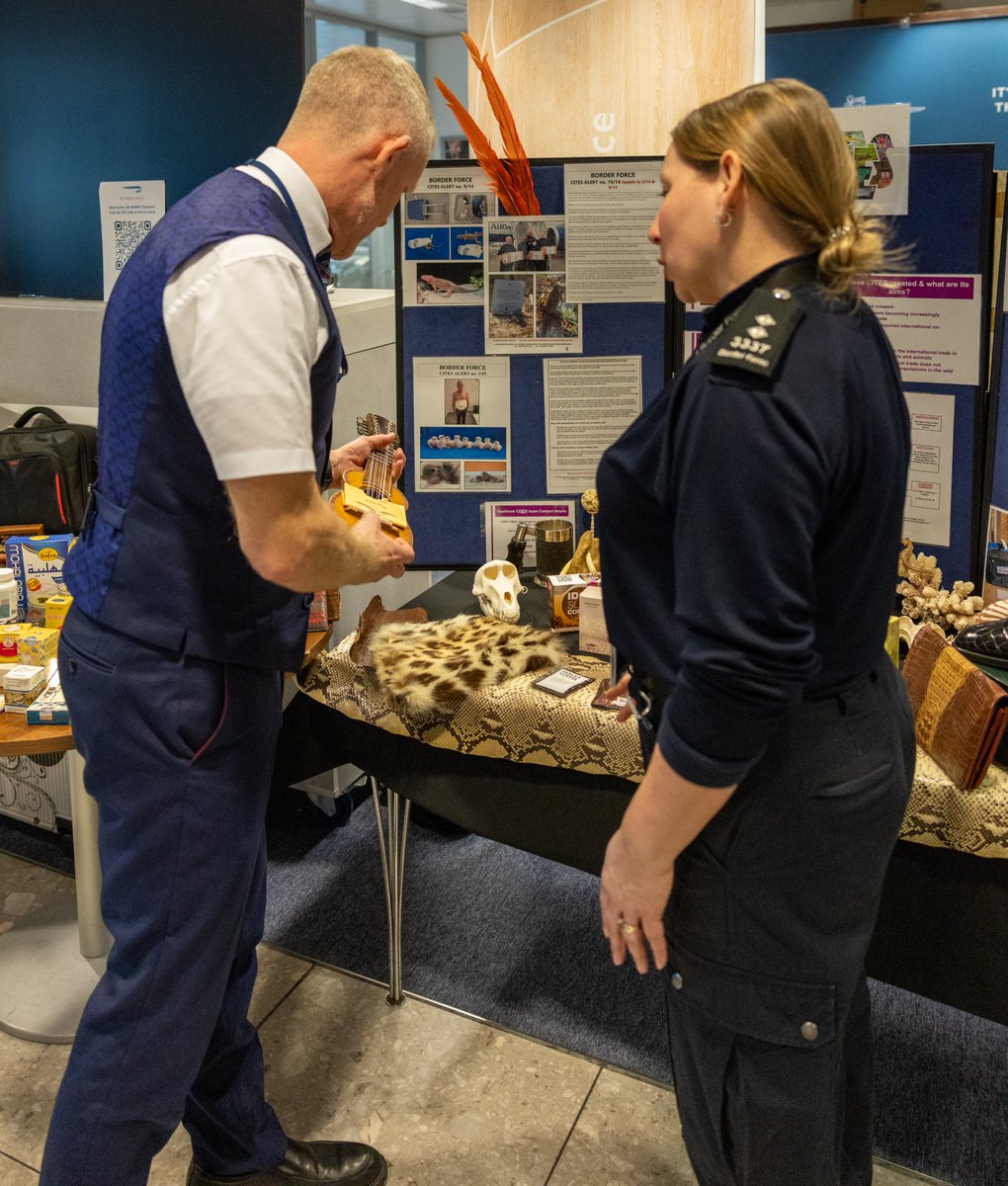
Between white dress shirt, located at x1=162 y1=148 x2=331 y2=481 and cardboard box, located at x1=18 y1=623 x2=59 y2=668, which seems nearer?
white dress shirt, located at x1=162 y1=148 x2=331 y2=481

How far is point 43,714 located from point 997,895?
1.53m

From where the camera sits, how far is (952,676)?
165cm

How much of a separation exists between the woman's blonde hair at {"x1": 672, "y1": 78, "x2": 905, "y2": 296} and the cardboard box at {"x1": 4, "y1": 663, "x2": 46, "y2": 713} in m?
1.48

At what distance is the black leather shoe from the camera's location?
180cm

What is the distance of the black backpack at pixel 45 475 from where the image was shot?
2.55 meters

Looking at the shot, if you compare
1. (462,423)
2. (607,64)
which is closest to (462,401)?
(462,423)

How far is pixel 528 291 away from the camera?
2.32 metres

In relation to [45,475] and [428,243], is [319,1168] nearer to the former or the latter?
A: [45,475]

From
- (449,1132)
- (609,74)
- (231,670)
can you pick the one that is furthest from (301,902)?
(609,74)

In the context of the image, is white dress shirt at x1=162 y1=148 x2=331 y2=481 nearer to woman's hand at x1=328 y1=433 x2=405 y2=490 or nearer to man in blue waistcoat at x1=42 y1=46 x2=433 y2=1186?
man in blue waistcoat at x1=42 y1=46 x2=433 y2=1186

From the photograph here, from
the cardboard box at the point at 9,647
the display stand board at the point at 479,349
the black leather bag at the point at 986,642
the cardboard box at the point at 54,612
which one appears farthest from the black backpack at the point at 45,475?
the black leather bag at the point at 986,642

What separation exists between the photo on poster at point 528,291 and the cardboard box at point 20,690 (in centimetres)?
109

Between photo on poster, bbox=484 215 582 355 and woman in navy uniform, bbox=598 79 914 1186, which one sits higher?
photo on poster, bbox=484 215 582 355

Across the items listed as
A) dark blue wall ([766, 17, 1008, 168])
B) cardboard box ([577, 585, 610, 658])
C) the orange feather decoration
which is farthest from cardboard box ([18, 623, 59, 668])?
dark blue wall ([766, 17, 1008, 168])
